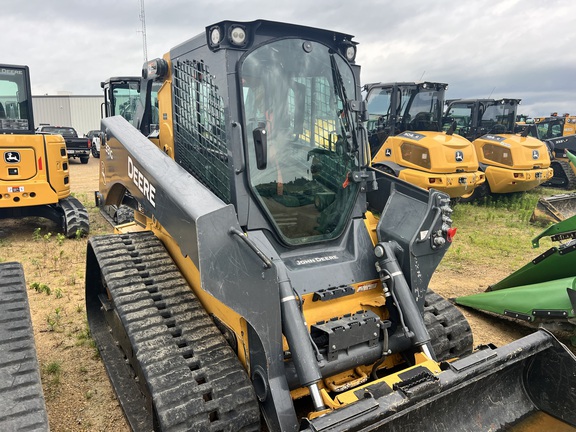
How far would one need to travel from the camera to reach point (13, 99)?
25.0 feet

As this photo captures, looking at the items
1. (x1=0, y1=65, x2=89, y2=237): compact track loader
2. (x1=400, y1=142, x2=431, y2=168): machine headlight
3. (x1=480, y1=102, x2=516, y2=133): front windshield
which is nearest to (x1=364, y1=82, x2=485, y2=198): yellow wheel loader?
(x1=400, y1=142, x2=431, y2=168): machine headlight

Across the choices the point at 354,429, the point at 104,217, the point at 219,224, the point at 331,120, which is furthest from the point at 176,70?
the point at 104,217

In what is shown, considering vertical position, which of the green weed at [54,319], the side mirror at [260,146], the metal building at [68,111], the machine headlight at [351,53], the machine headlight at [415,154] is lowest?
the green weed at [54,319]

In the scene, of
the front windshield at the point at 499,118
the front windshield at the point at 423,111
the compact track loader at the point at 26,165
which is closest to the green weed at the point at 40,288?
the compact track loader at the point at 26,165

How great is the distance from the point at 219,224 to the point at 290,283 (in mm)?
620

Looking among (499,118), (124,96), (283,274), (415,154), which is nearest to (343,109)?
(283,274)

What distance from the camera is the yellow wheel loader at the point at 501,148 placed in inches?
442

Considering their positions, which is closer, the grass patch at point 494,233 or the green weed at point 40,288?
the green weed at point 40,288

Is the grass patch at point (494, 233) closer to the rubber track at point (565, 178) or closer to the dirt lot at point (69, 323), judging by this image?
the dirt lot at point (69, 323)

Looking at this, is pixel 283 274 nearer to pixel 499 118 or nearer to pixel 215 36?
pixel 215 36

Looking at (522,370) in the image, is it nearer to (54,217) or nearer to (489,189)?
(54,217)

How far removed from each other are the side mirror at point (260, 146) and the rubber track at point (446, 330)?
1.77 meters

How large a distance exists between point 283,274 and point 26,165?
6.22 m

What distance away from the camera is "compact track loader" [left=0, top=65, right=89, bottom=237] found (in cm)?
719
